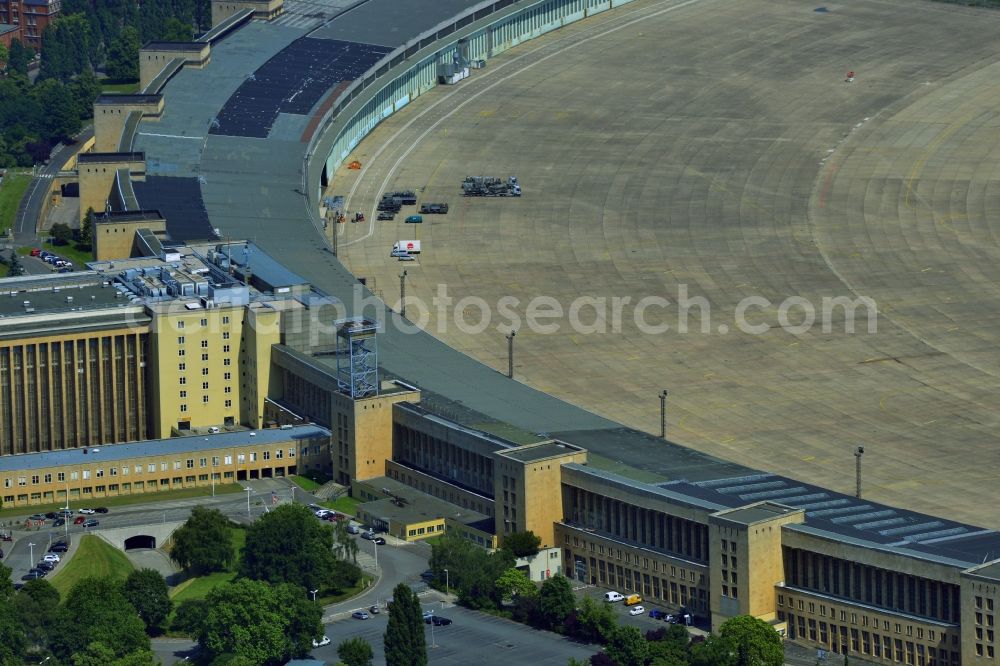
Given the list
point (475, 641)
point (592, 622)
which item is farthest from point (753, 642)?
point (475, 641)

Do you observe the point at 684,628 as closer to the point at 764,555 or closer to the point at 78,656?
the point at 764,555

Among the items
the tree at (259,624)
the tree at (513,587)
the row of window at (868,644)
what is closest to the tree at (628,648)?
the tree at (513,587)

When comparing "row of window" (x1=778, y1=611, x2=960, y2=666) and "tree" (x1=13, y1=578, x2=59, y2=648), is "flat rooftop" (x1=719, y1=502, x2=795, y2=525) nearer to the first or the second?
"row of window" (x1=778, y1=611, x2=960, y2=666)

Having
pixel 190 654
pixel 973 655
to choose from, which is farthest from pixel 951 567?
pixel 190 654

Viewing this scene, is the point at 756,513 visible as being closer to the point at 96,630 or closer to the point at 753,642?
the point at 753,642

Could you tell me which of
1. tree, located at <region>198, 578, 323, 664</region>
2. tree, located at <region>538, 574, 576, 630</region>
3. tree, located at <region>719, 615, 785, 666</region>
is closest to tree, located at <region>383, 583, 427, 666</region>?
tree, located at <region>198, 578, 323, 664</region>

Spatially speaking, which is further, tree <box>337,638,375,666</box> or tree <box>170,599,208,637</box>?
tree <box>170,599,208,637</box>

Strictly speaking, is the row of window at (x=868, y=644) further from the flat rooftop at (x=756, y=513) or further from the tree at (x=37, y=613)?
the tree at (x=37, y=613)
